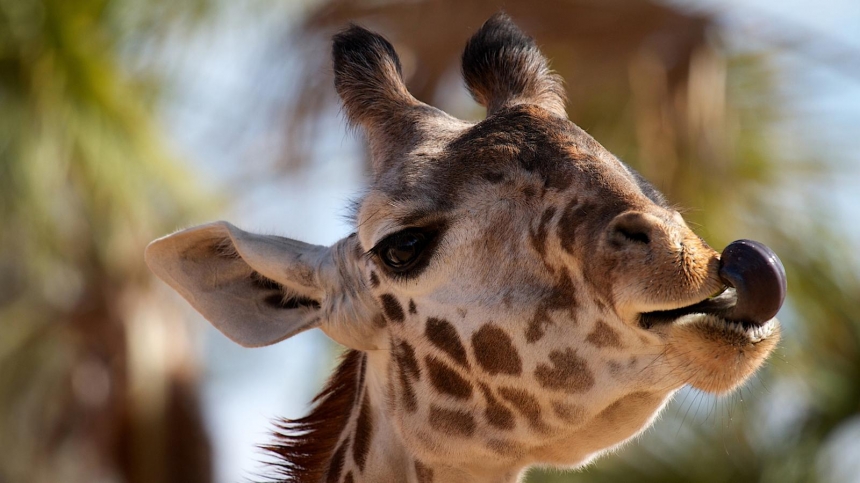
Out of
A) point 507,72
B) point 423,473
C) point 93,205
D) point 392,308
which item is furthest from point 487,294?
point 93,205

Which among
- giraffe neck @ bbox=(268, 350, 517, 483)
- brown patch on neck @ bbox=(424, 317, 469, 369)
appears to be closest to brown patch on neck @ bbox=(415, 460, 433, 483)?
giraffe neck @ bbox=(268, 350, 517, 483)

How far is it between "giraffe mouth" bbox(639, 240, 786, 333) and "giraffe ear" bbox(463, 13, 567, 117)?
1770 millimetres

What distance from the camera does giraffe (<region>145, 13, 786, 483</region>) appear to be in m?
3.50

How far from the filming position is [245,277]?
4.97 m

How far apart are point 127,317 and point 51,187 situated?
190 centimetres

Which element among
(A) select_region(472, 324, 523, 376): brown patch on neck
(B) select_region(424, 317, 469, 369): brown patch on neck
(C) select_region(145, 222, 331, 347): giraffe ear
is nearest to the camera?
(A) select_region(472, 324, 523, 376): brown patch on neck

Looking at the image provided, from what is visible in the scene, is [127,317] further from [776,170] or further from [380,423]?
[776,170]

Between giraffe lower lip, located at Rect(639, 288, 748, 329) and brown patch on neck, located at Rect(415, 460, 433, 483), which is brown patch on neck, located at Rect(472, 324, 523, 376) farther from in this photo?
giraffe lower lip, located at Rect(639, 288, 748, 329)

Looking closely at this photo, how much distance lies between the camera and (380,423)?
4.56 m

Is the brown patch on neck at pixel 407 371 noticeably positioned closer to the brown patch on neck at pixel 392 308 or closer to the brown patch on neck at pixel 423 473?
the brown patch on neck at pixel 392 308

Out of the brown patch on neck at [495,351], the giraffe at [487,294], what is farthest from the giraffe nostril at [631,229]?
the brown patch on neck at [495,351]

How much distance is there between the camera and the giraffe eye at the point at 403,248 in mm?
4223

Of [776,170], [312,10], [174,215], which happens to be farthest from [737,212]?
[174,215]

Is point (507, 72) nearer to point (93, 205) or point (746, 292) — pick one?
point (746, 292)
